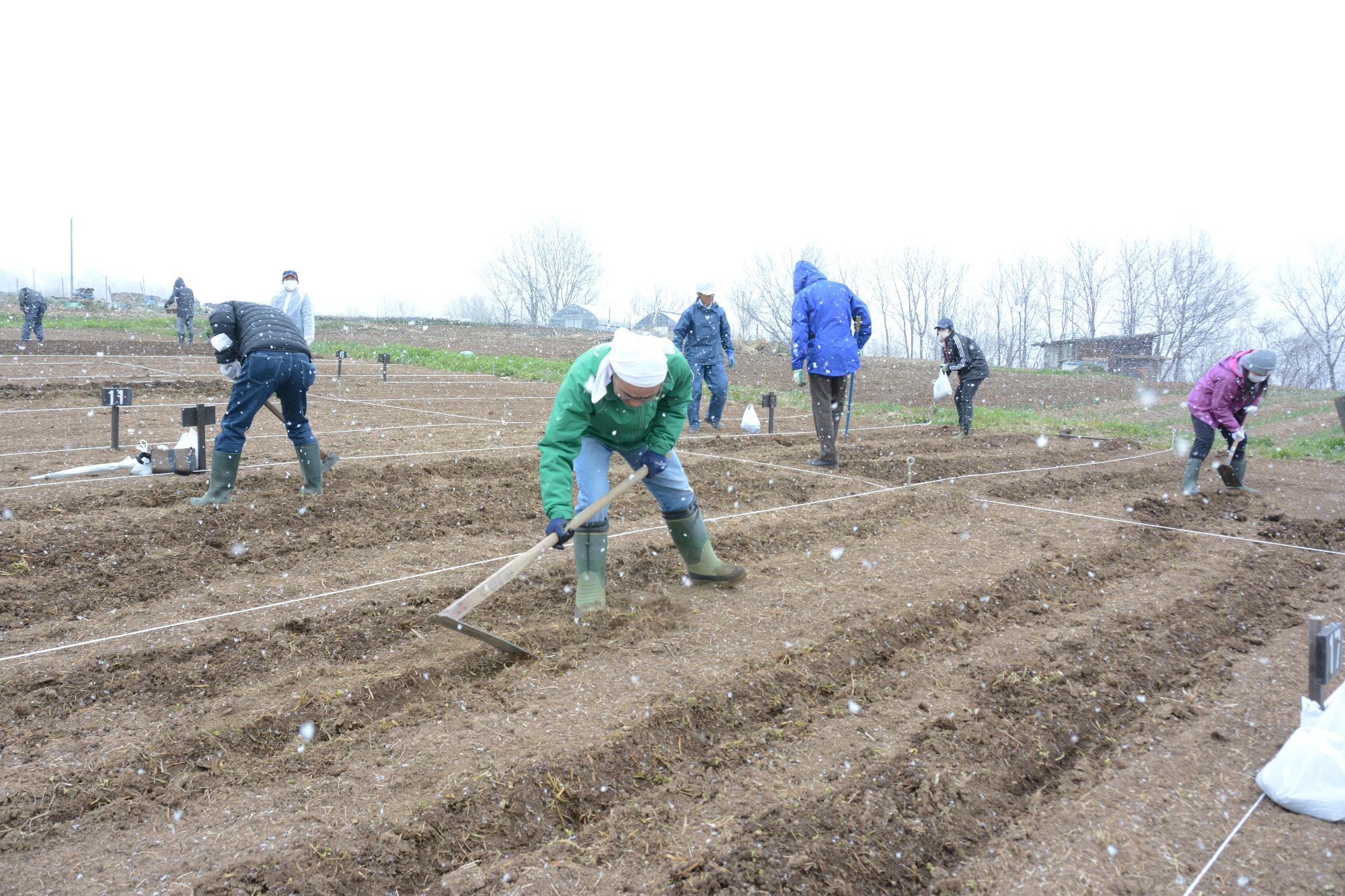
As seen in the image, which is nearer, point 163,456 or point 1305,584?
point 1305,584

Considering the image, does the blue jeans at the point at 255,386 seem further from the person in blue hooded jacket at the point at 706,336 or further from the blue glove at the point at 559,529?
the person in blue hooded jacket at the point at 706,336

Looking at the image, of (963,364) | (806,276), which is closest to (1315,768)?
(806,276)

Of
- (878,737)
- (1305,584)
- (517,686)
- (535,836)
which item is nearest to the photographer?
(535,836)

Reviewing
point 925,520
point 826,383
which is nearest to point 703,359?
point 826,383

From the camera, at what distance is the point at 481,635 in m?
3.30

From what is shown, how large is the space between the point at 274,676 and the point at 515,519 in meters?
2.47

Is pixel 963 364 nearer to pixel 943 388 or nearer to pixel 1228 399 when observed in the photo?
pixel 943 388

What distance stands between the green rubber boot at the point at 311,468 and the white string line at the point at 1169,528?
16.9ft

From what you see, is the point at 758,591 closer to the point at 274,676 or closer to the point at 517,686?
the point at 517,686

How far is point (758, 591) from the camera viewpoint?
14.4 feet

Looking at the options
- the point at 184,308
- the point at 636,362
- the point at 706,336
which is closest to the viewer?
the point at 636,362

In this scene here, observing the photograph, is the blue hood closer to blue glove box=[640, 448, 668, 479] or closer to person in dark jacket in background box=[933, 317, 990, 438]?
person in dark jacket in background box=[933, 317, 990, 438]

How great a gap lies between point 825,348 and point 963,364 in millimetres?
3528

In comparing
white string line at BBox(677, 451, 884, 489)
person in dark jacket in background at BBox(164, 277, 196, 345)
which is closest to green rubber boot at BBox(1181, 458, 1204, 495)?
white string line at BBox(677, 451, 884, 489)
